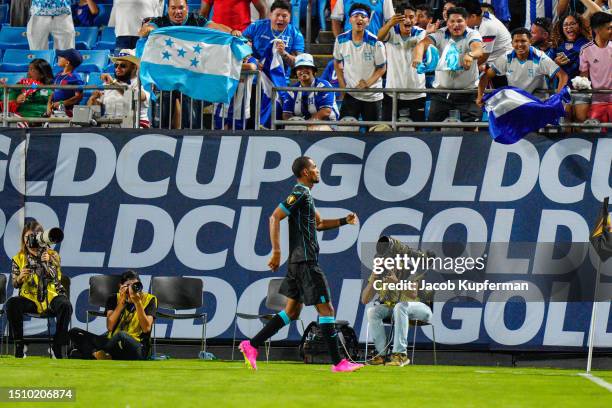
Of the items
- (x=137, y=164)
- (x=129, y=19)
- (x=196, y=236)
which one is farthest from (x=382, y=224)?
(x=129, y=19)

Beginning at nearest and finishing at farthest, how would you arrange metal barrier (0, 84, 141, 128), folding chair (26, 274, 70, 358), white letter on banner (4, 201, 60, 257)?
1. folding chair (26, 274, 70, 358)
2. metal barrier (0, 84, 141, 128)
3. white letter on banner (4, 201, 60, 257)

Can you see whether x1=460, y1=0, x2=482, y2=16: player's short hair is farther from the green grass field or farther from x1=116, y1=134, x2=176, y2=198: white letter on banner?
the green grass field

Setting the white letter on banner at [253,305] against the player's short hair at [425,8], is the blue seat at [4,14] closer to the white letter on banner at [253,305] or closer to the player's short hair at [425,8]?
the player's short hair at [425,8]

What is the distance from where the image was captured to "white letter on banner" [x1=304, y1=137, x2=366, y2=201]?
675 inches

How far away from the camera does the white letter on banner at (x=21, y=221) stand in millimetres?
17516

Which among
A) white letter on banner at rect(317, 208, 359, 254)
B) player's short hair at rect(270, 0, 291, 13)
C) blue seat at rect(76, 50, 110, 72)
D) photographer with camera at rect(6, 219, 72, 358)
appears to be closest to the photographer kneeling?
white letter on banner at rect(317, 208, 359, 254)

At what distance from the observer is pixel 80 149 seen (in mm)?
17500

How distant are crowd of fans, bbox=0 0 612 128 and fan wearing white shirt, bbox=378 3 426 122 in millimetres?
13

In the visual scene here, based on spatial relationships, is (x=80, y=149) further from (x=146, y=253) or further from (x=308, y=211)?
(x=308, y=211)

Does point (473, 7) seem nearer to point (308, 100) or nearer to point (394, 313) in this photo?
point (308, 100)

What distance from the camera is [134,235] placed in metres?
17.4

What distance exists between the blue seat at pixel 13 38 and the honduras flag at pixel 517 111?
9.46 meters

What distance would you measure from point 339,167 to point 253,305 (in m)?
2.11

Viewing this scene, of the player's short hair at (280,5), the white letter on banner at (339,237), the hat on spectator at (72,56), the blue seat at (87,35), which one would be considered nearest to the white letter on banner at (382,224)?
the white letter on banner at (339,237)
